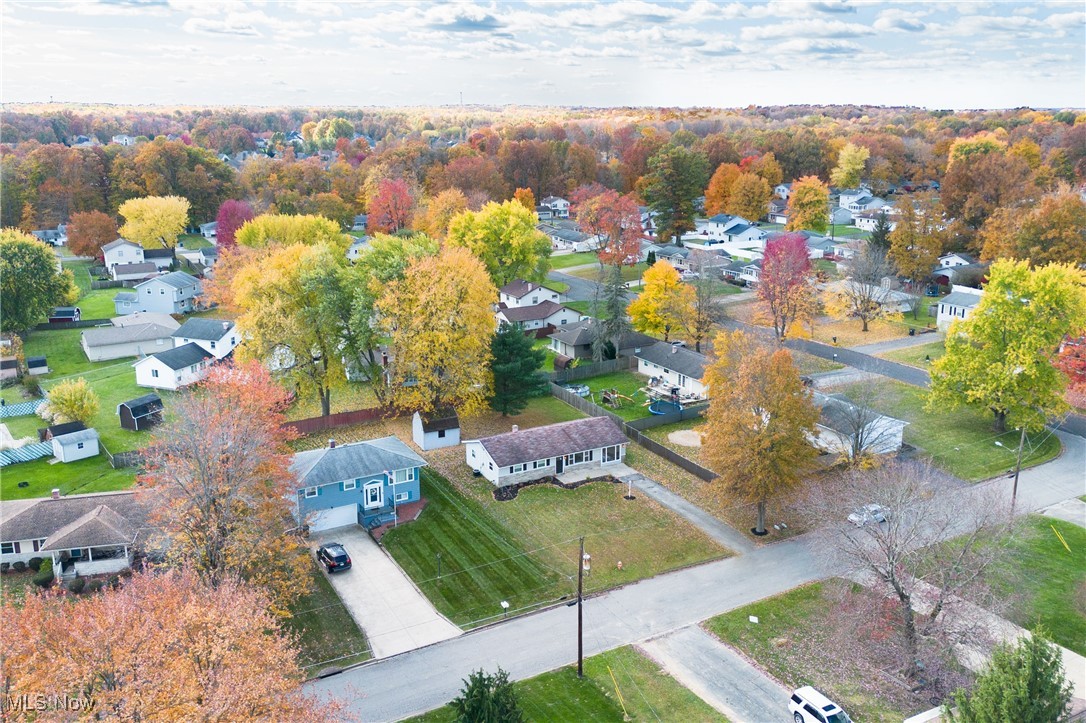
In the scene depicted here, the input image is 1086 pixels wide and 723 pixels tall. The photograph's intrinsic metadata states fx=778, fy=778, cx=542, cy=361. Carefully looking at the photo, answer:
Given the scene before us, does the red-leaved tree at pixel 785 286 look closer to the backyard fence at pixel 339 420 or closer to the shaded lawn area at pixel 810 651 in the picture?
the backyard fence at pixel 339 420

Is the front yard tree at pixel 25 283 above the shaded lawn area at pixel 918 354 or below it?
above

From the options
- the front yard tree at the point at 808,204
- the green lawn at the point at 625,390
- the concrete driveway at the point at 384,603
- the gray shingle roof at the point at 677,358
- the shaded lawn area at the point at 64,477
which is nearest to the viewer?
the concrete driveway at the point at 384,603

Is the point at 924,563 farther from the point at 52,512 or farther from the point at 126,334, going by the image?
the point at 126,334

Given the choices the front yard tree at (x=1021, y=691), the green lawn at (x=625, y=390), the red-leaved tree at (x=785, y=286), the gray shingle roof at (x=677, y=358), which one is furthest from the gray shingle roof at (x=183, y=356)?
the front yard tree at (x=1021, y=691)

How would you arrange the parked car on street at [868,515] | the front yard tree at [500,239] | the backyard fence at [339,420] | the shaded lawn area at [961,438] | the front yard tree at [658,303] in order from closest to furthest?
the parked car on street at [868,515] → the shaded lawn area at [961,438] → the backyard fence at [339,420] → the front yard tree at [658,303] → the front yard tree at [500,239]

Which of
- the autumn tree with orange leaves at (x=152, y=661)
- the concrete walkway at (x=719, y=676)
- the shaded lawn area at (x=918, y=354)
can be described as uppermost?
the autumn tree with orange leaves at (x=152, y=661)

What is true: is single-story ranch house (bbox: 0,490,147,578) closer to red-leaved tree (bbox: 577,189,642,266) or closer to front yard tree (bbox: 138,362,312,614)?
front yard tree (bbox: 138,362,312,614)

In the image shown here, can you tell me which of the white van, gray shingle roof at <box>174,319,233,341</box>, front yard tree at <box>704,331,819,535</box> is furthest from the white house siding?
gray shingle roof at <box>174,319,233,341</box>
